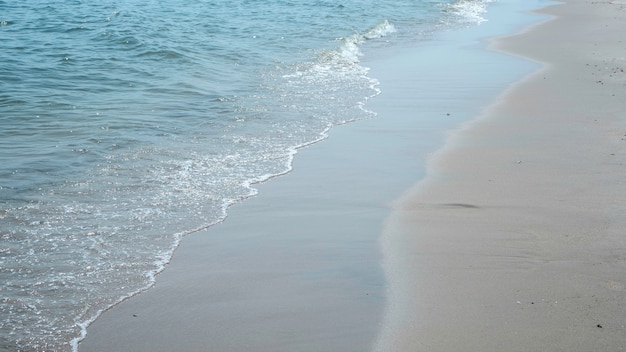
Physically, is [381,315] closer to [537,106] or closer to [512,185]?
[512,185]

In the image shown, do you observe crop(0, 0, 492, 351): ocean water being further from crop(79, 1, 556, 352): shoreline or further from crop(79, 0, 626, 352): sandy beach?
crop(79, 0, 626, 352): sandy beach

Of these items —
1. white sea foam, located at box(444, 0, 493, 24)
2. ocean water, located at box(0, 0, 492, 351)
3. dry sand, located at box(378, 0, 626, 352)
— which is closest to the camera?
dry sand, located at box(378, 0, 626, 352)

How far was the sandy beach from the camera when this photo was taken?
156 inches

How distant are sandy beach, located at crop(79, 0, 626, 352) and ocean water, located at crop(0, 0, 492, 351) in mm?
312

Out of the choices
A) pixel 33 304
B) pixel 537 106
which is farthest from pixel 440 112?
pixel 33 304

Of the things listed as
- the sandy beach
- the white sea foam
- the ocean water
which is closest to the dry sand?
the sandy beach

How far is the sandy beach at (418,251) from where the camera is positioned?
3.96 metres

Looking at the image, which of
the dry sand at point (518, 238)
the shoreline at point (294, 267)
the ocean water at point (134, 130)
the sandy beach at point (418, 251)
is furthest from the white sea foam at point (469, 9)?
the shoreline at point (294, 267)

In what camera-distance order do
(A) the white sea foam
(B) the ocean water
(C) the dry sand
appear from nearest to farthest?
(C) the dry sand → (B) the ocean water → (A) the white sea foam

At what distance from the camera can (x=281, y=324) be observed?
161 inches

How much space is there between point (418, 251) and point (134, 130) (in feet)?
15.0

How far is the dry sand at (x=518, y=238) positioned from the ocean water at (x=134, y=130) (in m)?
1.60

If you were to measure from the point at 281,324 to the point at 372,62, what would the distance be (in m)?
9.87

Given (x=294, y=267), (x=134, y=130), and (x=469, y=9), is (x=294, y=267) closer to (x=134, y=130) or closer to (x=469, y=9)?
(x=134, y=130)
